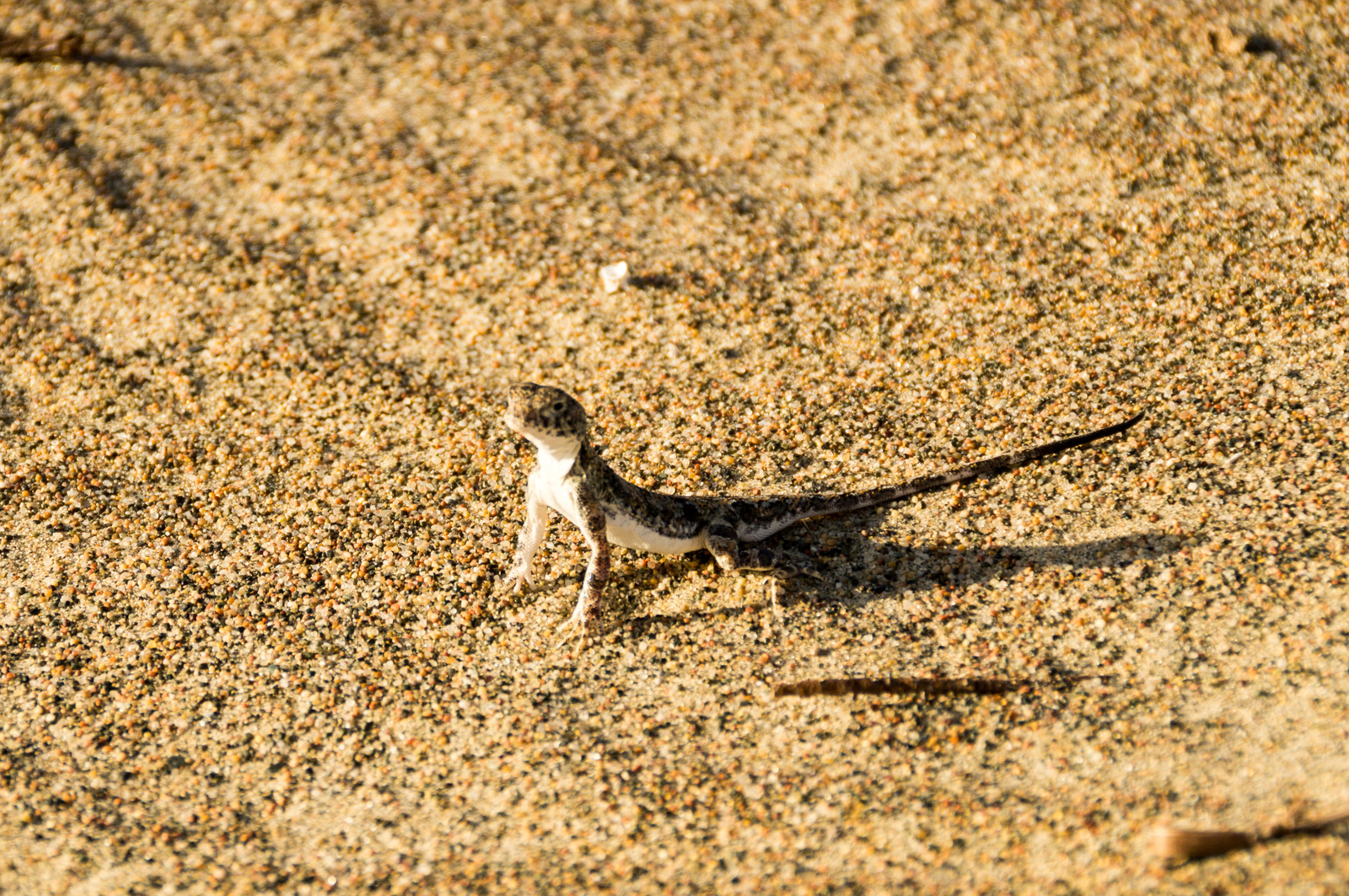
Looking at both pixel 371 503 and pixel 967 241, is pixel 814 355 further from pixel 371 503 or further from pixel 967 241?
pixel 371 503

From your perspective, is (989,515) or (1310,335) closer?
(989,515)

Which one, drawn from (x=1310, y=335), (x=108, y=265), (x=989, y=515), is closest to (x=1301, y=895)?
(x=989, y=515)

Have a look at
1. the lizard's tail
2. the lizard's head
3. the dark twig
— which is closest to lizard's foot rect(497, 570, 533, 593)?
the lizard's head

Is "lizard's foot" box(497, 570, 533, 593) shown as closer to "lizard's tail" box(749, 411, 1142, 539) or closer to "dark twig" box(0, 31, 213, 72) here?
"lizard's tail" box(749, 411, 1142, 539)

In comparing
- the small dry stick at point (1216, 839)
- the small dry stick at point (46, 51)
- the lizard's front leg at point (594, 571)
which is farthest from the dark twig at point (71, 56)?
the small dry stick at point (1216, 839)

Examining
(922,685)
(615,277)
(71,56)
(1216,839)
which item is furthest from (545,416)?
(71,56)
